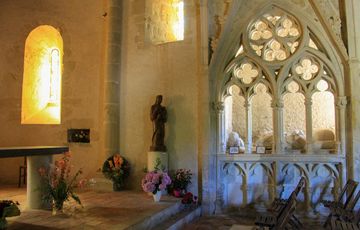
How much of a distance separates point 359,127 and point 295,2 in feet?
8.59

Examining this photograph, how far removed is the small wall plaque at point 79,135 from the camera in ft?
25.4

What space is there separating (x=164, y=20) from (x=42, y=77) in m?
3.62

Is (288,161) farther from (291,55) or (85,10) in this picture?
(85,10)

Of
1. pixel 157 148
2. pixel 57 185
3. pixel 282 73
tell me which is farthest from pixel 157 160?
pixel 282 73

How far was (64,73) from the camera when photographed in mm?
8023

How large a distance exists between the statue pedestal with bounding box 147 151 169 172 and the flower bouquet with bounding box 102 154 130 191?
693 mm

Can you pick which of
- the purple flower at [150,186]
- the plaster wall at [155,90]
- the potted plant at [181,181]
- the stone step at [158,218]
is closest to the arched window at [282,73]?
the plaster wall at [155,90]

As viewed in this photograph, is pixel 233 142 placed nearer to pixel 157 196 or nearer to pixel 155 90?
pixel 155 90

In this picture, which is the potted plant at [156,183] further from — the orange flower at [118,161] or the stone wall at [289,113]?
the stone wall at [289,113]

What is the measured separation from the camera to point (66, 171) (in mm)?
4750

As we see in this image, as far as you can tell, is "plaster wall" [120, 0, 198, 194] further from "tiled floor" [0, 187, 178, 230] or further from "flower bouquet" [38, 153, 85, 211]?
"flower bouquet" [38, 153, 85, 211]

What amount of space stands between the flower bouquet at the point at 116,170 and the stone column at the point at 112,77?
10.3 inches

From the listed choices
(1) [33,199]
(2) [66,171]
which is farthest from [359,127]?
(1) [33,199]

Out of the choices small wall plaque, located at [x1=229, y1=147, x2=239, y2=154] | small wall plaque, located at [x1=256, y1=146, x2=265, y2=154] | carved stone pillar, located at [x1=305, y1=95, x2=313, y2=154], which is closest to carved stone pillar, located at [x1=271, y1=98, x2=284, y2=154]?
small wall plaque, located at [x1=256, y1=146, x2=265, y2=154]
